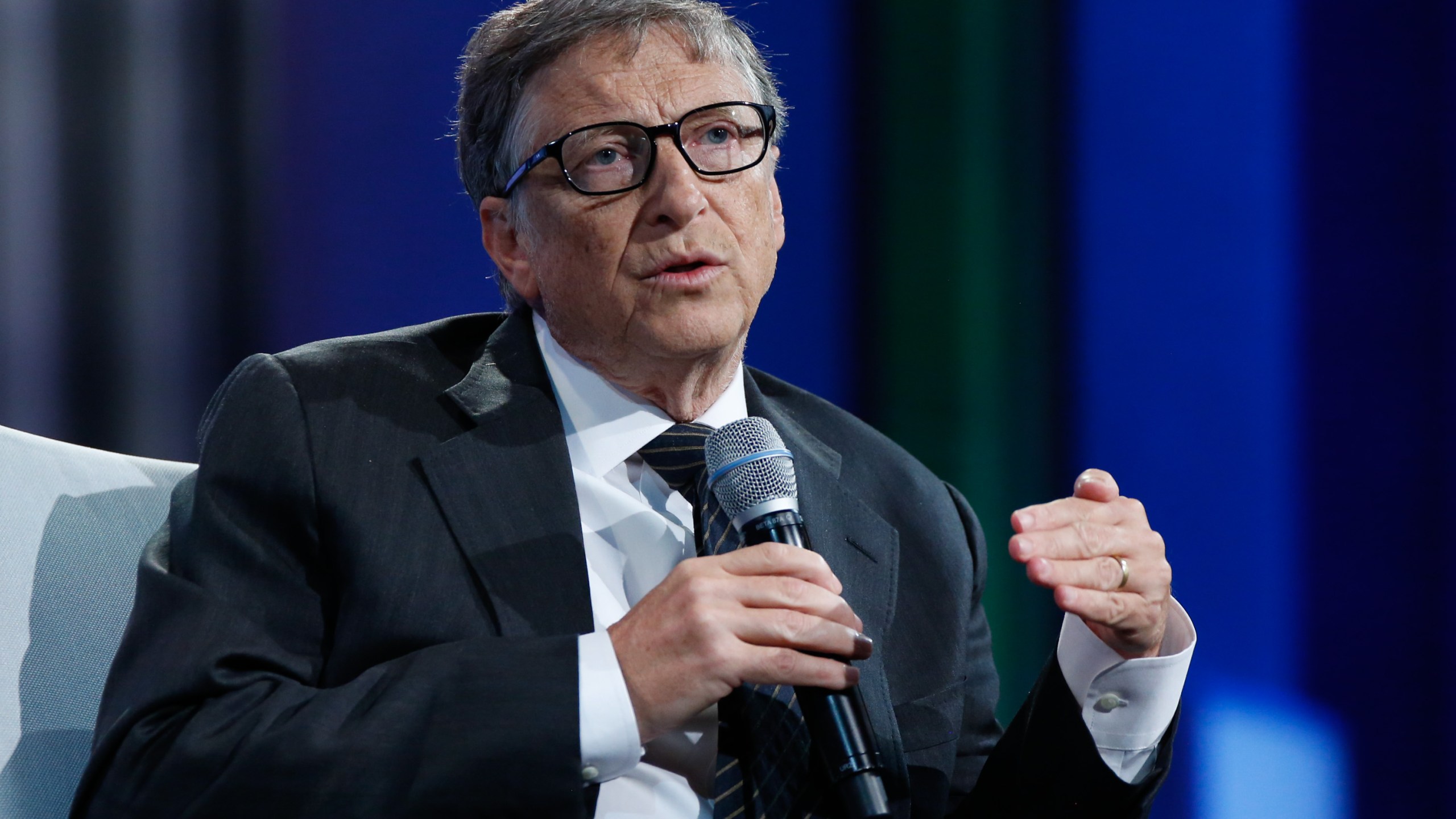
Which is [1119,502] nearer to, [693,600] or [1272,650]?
[693,600]

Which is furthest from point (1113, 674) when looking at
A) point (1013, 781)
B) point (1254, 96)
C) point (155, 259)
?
point (155, 259)

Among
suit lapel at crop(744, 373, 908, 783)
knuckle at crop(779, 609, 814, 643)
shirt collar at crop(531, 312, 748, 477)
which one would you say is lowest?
suit lapel at crop(744, 373, 908, 783)

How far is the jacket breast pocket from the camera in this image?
1466mm

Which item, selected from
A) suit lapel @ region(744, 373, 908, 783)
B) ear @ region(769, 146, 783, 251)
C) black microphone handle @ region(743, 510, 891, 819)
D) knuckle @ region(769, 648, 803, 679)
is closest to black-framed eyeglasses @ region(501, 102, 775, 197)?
ear @ region(769, 146, 783, 251)

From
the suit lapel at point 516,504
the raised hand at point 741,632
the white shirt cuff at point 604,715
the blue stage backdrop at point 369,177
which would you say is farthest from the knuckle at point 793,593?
the blue stage backdrop at point 369,177

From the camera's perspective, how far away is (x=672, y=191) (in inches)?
56.3

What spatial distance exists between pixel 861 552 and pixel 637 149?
605mm

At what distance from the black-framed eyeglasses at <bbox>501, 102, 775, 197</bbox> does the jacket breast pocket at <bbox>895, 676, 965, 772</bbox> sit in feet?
2.37

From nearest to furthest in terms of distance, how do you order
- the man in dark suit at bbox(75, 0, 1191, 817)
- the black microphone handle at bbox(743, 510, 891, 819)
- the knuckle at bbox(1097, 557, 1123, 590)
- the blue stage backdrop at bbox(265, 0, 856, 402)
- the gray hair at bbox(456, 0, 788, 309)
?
the black microphone handle at bbox(743, 510, 891, 819) < the man in dark suit at bbox(75, 0, 1191, 817) < the knuckle at bbox(1097, 557, 1123, 590) < the gray hair at bbox(456, 0, 788, 309) < the blue stage backdrop at bbox(265, 0, 856, 402)

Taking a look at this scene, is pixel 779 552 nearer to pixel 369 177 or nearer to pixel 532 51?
pixel 532 51

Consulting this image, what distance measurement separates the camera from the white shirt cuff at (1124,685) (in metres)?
1.42

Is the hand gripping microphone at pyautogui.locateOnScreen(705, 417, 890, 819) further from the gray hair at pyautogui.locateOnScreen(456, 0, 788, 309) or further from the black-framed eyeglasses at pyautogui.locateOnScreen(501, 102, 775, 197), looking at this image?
the gray hair at pyautogui.locateOnScreen(456, 0, 788, 309)

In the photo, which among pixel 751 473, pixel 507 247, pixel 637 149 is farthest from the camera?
pixel 507 247

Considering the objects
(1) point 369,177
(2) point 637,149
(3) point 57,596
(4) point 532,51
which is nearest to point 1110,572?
(2) point 637,149
